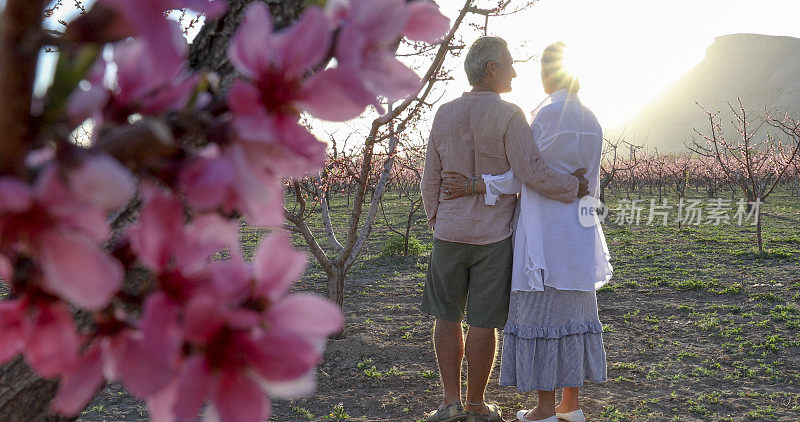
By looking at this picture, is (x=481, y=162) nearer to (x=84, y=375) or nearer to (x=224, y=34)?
(x=224, y=34)

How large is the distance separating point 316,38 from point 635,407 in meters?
4.40

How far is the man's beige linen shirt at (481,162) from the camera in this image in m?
3.20

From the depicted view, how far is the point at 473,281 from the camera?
3.44m

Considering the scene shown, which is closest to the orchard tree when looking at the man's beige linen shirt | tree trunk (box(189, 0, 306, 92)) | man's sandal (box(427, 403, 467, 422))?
the man's beige linen shirt

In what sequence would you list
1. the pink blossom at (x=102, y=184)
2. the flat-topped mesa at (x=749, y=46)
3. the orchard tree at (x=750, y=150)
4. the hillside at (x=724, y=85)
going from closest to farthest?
the pink blossom at (x=102, y=184) < the orchard tree at (x=750, y=150) < the hillside at (x=724, y=85) < the flat-topped mesa at (x=749, y=46)

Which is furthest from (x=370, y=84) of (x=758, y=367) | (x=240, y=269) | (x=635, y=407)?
(x=758, y=367)

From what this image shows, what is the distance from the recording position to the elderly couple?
10.6ft

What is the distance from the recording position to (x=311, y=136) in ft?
1.06

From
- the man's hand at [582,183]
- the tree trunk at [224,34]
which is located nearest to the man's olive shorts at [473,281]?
the man's hand at [582,183]

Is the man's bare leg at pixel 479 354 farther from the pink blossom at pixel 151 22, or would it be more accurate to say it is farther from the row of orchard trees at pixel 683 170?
the pink blossom at pixel 151 22

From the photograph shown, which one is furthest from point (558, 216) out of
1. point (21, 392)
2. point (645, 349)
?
point (21, 392)

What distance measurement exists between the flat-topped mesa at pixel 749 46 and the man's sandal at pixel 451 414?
13835cm

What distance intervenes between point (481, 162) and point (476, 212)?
0.29 metres

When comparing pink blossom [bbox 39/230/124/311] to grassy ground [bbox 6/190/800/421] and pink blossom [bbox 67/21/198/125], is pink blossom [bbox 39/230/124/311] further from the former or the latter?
grassy ground [bbox 6/190/800/421]
